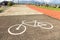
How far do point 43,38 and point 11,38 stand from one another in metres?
1.60

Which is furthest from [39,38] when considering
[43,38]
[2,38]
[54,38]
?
[2,38]

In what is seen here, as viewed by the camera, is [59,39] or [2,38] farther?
[2,38]

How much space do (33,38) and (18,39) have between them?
736mm

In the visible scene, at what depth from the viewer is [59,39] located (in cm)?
654

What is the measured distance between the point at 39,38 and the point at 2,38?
186cm

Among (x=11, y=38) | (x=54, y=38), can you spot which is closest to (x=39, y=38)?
(x=54, y=38)

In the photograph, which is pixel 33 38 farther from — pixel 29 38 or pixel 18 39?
pixel 18 39

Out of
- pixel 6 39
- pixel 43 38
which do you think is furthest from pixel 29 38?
pixel 6 39

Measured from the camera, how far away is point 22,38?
6.91 meters

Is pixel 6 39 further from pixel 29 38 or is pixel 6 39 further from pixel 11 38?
pixel 29 38

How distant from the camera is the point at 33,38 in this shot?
6.81 m

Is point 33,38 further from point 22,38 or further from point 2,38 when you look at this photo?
point 2,38

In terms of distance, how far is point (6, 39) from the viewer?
22.2 ft

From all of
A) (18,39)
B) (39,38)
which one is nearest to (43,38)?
(39,38)
